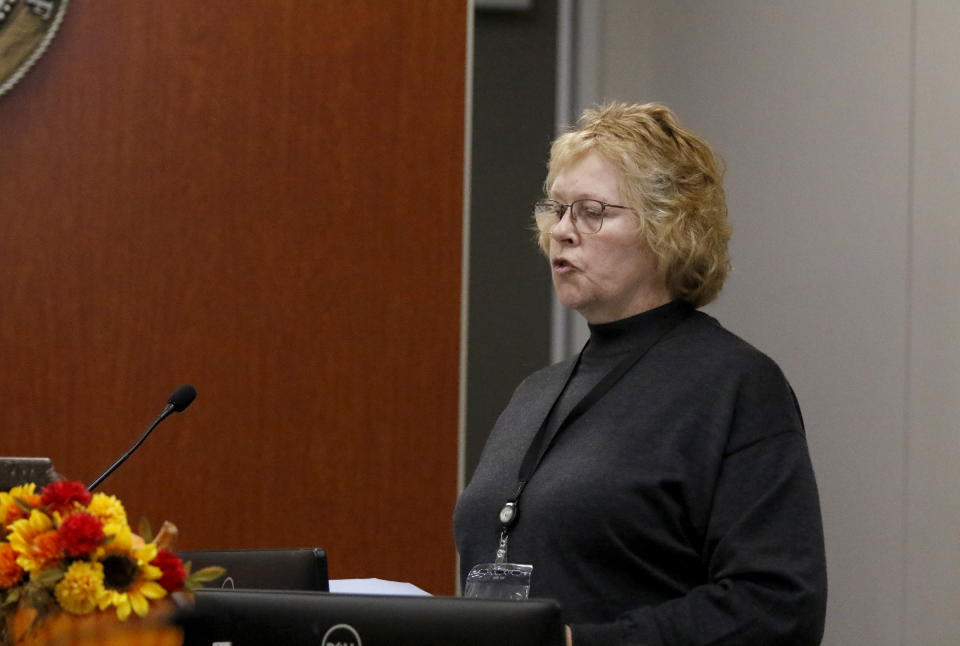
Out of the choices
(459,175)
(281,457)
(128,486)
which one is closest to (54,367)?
(128,486)

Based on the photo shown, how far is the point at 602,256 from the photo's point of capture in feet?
6.37

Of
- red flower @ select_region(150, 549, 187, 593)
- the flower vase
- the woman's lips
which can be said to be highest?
the woman's lips

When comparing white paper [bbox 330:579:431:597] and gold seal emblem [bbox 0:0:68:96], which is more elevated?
gold seal emblem [bbox 0:0:68:96]

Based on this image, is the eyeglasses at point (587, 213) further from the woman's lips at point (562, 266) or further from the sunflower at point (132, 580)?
the sunflower at point (132, 580)

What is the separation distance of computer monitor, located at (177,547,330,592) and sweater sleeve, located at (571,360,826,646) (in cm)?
36

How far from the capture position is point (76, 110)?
9.57ft

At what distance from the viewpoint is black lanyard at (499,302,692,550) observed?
1.83 meters

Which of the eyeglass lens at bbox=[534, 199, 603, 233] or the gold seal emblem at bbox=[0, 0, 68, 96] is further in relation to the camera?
the gold seal emblem at bbox=[0, 0, 68, 96]

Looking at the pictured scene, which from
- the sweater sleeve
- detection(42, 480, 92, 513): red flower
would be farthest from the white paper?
detection(42, 480, 92, 513): red flower

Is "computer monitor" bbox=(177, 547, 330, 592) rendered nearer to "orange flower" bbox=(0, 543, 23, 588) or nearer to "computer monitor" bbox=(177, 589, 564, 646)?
"computer monitor" bbox=(177, 589, 564, 646)

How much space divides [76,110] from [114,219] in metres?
0.27

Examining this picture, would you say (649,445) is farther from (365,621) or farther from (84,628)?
(84,628)

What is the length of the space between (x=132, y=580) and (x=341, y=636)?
20cm

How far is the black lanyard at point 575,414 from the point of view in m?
1.83
